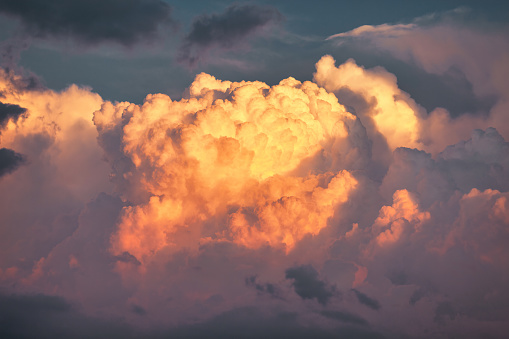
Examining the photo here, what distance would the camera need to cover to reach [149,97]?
489ft

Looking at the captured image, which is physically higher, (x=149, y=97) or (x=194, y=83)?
(x=194, y=83)

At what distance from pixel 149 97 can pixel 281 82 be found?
214ft

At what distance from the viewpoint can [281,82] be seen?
498 feet

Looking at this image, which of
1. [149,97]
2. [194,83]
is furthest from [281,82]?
[149,97]

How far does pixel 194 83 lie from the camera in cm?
15650

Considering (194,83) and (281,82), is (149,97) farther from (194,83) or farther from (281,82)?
(281,82)

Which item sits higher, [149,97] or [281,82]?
[281,82]

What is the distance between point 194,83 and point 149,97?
77.3 feet
